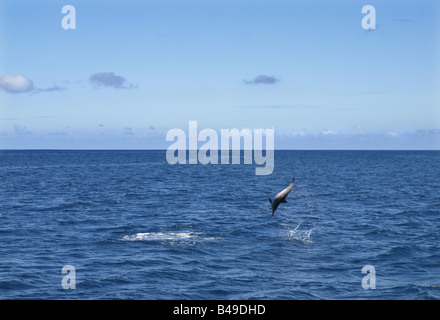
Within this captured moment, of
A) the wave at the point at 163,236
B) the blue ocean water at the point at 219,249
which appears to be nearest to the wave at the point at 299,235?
the blue ocean water at the point at 219,249

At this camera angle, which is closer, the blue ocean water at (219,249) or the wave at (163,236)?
the blue ocean water at (219,249)

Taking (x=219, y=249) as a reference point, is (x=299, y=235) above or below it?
above

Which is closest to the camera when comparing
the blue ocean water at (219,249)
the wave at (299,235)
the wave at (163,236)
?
the blue ocean water at (219,249)

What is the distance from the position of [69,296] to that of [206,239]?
54.3 ft

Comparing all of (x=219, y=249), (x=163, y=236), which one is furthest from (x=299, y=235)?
(x=163, y=236)

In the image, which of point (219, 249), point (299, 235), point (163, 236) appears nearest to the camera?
point (219, 249)

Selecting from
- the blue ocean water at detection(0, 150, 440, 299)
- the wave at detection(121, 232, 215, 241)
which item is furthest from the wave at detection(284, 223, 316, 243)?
the wave at detection(121, 232, 215, 241)

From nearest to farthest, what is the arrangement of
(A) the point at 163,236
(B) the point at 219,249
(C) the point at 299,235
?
(B) the point at 219,249
(A) the point at 163,236
(C) the point at 299,235

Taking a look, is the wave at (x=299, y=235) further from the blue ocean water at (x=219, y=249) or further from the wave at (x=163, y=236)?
the wave at (x=163, y=236)

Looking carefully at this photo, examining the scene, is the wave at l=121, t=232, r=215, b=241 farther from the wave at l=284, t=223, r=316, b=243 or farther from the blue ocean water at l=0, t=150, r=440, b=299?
the wave at l=284, t=223, r=316, b=243

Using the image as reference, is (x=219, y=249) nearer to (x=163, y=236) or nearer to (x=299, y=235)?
(x=163, y=236)
